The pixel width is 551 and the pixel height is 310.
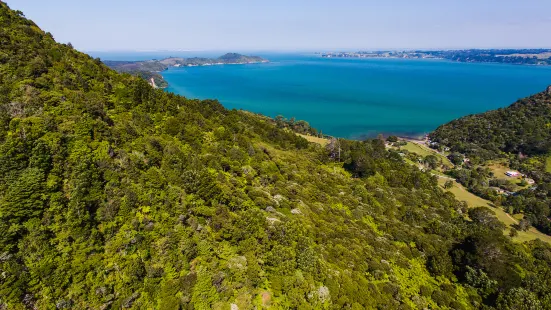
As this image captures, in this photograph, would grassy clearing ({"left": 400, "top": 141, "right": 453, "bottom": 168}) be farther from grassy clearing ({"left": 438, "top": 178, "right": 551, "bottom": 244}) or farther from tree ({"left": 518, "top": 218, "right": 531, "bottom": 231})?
tree ({"left": 518, "top": 218, "right": 531, "bottom": 231})

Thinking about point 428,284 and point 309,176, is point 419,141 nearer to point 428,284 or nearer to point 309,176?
point 309,176

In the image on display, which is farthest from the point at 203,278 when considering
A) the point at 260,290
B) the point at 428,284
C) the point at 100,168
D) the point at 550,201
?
the point at 550,201

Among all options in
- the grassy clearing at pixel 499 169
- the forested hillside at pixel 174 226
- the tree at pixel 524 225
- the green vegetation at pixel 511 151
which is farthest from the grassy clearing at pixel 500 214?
the grassy clearing at pixel 499 169

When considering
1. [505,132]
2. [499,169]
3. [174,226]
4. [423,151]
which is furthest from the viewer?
[505,132]

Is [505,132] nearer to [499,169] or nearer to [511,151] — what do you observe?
[511,151]

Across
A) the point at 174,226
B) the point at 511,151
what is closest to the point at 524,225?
the point at 174,226

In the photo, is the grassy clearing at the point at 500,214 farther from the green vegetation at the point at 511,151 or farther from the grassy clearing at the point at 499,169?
the grassy clearing at the point at 499,169
